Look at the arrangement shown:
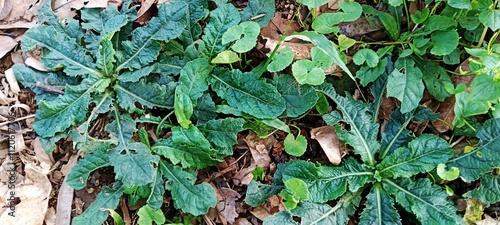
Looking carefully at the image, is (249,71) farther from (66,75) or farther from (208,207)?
(66,75)

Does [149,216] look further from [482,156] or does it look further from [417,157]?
[482,156]

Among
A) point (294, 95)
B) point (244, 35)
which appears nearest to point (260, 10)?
point (244, 35)

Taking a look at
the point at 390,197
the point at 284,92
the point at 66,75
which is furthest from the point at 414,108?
the point at 66,75

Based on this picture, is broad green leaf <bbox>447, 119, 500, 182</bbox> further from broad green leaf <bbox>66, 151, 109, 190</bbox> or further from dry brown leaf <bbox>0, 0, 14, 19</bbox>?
dry brown leaf <bbox>0, 0, 14, 19</bbox>

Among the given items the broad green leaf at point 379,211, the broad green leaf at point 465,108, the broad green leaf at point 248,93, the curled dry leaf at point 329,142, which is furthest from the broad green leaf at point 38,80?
the broad green leaf at point 465,108

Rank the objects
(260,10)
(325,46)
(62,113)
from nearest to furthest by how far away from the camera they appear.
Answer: (325,46)
(62,113)
(260,10)

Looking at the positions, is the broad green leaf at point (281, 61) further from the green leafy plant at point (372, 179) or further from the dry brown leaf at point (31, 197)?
the dry brown leaf at point (31, 197)
